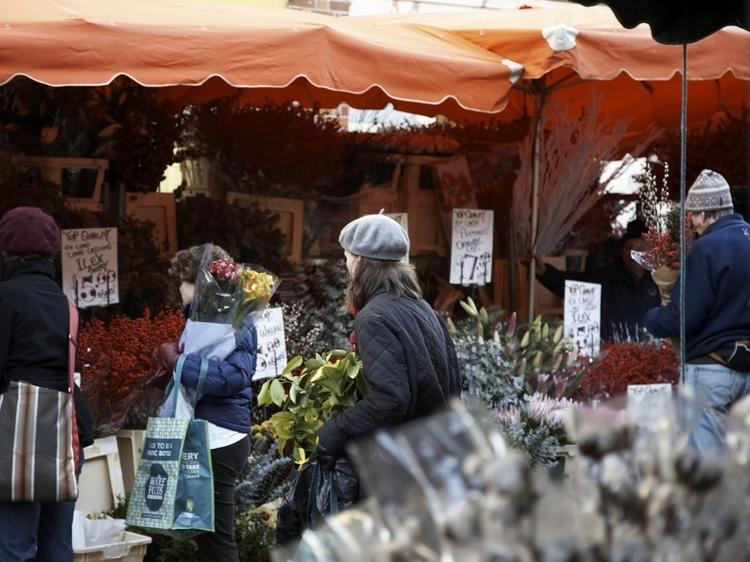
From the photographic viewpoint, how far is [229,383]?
173 inches

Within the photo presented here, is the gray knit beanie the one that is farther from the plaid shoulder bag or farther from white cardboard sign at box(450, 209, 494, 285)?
the plaid shoulder bag

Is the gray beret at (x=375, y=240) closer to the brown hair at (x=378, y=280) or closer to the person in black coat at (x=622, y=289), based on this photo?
the brown hair at (x=378, y=280)

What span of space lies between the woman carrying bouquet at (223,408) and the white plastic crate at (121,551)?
231 mm

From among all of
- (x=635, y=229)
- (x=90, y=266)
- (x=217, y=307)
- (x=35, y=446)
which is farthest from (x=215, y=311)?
(x=635, y=229)

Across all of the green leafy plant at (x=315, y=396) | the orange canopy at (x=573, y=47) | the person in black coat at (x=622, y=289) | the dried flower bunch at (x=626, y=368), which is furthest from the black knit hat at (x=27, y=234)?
the person in black coat at (x=622, y=289)

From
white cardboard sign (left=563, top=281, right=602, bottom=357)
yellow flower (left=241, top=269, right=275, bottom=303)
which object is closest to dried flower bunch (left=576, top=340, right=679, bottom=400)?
white cardboard sign (left=563, top=281, right=602, bottom=357)

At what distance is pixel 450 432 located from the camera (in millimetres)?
1258

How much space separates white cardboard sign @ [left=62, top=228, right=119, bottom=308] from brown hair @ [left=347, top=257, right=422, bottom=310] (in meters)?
2.11

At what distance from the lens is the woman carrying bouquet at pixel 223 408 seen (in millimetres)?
4406

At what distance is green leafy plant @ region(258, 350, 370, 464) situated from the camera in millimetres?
3791

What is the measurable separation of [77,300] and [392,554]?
170 inches

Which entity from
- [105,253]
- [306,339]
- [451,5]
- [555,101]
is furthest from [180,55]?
[451,5]

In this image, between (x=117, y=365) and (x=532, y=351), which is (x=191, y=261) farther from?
(x=532, y=351)

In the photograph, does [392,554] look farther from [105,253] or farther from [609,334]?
[609,334]
